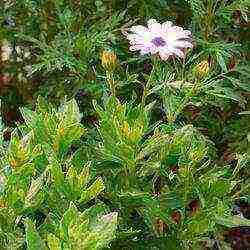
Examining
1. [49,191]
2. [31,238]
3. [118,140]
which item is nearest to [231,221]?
[118,140]

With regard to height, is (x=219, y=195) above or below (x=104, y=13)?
below

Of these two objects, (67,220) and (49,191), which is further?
(49,191)

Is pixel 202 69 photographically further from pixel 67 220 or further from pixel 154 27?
pixel 67 220

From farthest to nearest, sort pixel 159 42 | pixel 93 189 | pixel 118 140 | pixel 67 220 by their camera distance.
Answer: pixel 159 42, pixel 118 140, pixel 93 189, pixel 67 220

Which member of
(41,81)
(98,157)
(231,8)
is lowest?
(41,81)

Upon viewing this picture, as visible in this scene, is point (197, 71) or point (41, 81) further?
point (41, 81)

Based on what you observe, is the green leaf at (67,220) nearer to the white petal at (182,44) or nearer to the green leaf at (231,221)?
the green leaf at (231,221)

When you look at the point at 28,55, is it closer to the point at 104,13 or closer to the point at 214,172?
the point at 104,13

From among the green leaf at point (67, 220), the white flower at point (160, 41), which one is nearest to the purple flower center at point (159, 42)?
the white flower at point (160, 41)

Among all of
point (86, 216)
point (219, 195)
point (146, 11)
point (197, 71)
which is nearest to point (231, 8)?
point (146, 11)
